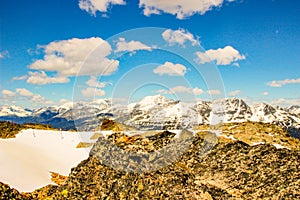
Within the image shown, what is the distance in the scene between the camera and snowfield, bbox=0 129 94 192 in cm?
3234

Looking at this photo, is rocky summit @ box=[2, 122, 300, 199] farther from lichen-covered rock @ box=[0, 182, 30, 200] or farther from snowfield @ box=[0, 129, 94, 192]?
snowfield @ box=[0, 129, 94, 192]

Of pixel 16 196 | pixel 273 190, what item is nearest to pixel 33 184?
pixel 16 196

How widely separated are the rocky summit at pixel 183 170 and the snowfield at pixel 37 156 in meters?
3.42

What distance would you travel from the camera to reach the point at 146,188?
2397 cm

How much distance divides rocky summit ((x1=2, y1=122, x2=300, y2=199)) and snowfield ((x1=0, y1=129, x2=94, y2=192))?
11.2 ft

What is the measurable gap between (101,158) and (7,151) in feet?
62.5

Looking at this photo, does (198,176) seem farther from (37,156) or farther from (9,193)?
(37,156)

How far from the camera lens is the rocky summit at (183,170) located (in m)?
22.9

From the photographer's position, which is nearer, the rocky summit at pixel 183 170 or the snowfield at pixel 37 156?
the rocky summit at pixel 183 170

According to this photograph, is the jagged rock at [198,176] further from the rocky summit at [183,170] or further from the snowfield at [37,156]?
the snowfield at [37,156]

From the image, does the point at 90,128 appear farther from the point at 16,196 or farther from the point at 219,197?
the point at 219,197

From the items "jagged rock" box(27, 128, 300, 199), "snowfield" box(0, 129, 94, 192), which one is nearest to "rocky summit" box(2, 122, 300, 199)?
"jagged rock" box(27, 128, 300, 199)

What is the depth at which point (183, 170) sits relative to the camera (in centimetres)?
2630

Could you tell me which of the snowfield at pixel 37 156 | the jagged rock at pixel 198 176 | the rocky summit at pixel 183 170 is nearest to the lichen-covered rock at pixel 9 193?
the rocky summit at pixel 183 170
